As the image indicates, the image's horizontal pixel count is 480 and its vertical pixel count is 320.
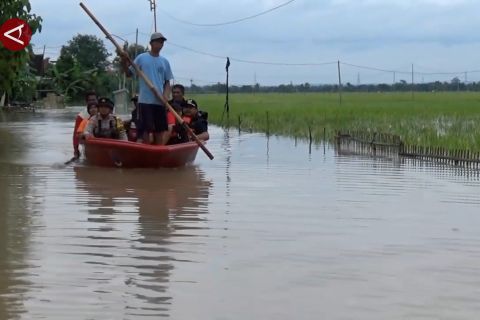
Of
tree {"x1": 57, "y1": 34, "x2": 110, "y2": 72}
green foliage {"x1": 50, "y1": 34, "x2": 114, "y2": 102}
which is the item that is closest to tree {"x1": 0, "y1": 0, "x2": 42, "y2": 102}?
green foliage {"x1": 50, "y1": 34, "x2": 114, "y2": 102}

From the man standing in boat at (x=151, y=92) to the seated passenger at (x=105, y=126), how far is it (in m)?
0.62

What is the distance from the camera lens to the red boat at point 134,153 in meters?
10.9

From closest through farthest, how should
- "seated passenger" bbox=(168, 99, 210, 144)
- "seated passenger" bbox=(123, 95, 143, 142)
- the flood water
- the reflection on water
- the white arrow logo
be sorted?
the flood water
the reflection on water
"seated passenger" bbox=(123, 95, 143, 142)
"seated passenger" bbox=(168, 99, 210, 144)
the white arrow logo

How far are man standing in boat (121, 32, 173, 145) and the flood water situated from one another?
788 millimetres

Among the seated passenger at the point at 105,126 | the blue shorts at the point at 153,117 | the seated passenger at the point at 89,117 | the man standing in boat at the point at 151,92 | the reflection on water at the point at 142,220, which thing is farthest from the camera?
the seated passenger at the point at 89,117

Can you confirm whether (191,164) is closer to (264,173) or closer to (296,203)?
(264,173)

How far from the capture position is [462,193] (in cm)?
929

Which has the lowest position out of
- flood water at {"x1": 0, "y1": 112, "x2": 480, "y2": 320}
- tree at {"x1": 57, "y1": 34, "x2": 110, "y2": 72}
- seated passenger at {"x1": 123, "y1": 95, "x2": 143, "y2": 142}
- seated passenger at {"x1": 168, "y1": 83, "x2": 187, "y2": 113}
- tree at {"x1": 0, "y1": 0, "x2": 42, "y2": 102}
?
flood water at {"x1": 0, "y1": 112, "x2": 480, "y2": 320}

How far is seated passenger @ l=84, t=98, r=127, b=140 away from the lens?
11898 mm

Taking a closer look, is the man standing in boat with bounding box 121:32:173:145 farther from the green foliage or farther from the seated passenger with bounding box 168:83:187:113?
the green foliage

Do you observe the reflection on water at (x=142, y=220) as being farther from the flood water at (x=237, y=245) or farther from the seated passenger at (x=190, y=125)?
the seated passenger at (x=190, y=125)

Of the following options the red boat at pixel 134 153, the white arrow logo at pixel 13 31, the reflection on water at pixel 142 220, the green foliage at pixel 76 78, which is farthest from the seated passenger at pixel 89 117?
the green foliage at pixel 76 78

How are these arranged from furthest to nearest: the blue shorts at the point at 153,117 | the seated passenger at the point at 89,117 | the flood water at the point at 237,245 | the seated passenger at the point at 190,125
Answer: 1. the seated passenger at the point at 190,125
2. the seated passenger at the point at 89,117
3. the blue shorts at the point at 153,117
4. the flood water at the point at 237,245

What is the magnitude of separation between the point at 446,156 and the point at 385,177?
8.32ft
